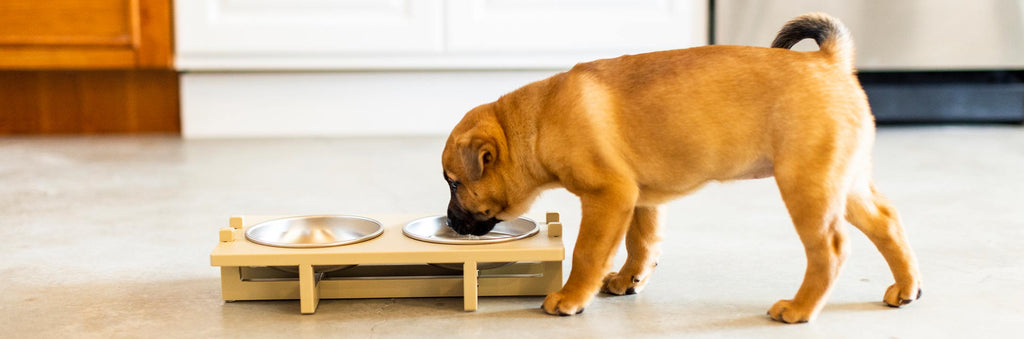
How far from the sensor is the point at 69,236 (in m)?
2.47

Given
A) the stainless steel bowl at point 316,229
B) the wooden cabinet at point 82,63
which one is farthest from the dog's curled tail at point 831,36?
the wooden cabinet at point 82,63

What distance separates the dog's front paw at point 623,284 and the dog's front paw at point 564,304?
16 centimetres

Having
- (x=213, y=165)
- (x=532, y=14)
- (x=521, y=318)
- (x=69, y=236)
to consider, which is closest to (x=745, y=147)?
(x=521, y=318)

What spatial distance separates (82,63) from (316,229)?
2774mm

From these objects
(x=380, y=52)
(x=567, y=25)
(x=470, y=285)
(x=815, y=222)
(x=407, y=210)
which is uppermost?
(x=567, y=25)

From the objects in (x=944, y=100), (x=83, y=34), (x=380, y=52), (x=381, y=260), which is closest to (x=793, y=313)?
(x=381, y=260)

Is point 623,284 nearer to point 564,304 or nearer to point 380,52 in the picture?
point 564,304

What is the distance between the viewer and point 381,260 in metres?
1.79

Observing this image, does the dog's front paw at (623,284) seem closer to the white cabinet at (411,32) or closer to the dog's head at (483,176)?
the dog's head at (483,176)

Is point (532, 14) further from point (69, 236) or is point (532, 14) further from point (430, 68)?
point (69, 236)

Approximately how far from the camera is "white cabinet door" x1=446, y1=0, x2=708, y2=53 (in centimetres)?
444

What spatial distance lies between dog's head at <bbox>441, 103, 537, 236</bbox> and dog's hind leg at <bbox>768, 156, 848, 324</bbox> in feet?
1.62

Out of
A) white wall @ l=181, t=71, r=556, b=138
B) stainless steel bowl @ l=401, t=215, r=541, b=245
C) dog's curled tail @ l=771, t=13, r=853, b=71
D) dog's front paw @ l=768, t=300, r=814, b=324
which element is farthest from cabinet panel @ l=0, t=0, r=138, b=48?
dog's front paw @ l=768, t=300, r=814, b=324

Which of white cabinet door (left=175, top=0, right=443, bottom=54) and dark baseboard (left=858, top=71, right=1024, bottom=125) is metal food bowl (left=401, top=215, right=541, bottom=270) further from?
dark baseboard (left=858, top=71, right=1024, bottom=125)
